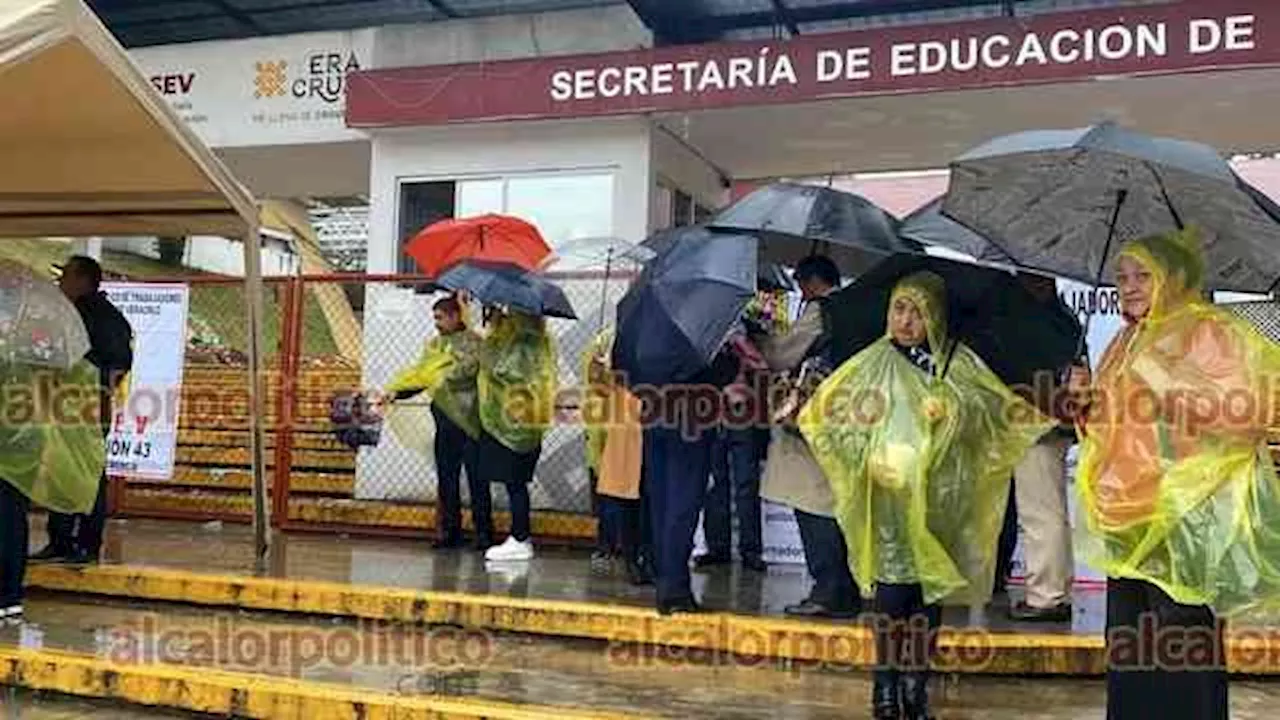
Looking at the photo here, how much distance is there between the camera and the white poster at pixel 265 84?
34.4 feet

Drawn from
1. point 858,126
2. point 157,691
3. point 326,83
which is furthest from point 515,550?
point 326,83

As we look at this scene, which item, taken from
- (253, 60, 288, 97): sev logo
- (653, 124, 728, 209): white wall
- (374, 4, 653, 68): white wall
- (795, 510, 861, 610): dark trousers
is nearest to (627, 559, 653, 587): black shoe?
(795, 510, 861, 610): dark trousers

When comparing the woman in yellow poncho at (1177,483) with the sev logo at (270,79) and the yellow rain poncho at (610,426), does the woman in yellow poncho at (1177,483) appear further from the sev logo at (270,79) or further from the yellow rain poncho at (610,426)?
the sev logo at (270,79)

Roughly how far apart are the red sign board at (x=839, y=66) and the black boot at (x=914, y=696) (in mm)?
4475

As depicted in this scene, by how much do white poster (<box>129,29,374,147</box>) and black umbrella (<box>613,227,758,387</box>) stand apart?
548cm

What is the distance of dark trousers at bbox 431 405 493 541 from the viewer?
7.44 m

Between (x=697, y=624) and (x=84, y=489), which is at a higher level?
(x=84, y=489)

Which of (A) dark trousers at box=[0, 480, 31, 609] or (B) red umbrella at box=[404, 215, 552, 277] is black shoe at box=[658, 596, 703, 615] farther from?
(A) dark trousers at box=[0, 480, 31, 609]

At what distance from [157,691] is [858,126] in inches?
235

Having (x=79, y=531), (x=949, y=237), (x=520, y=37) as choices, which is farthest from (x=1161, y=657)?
(x=520, y=37)

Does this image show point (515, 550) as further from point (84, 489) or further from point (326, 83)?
point (326, 83)

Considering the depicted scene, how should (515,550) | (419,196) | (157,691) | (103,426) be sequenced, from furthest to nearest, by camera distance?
(419,196) → (515,550) → (103,426) → (157,691)

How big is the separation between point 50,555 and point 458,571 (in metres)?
2.27

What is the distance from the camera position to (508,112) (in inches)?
351
